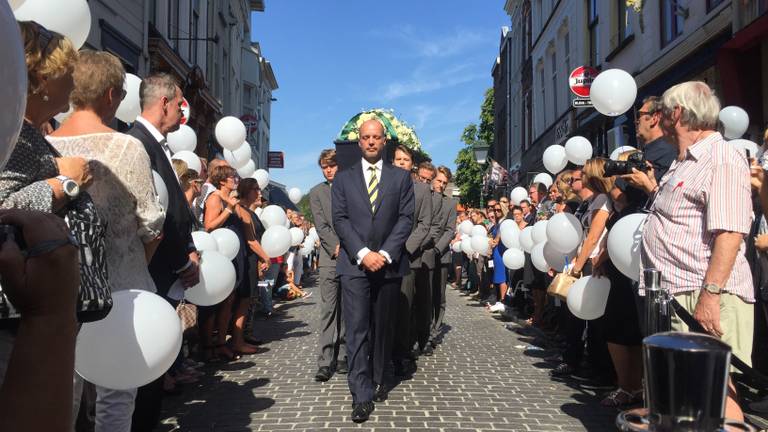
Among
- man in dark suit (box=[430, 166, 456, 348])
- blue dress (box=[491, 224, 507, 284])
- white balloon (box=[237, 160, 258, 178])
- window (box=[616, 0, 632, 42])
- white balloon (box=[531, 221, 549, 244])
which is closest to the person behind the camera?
white balloon (box=[531, 221, 549, 244])

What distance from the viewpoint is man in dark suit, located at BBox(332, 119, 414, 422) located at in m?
4.81

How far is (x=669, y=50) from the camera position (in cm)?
1281

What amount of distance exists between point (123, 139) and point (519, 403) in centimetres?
346

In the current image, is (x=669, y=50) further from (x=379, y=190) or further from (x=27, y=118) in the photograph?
(x=27, y=118)

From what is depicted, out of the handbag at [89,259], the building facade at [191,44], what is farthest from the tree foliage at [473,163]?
the handbag at [89,259]

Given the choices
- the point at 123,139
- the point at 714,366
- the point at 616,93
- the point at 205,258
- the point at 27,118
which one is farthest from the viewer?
the point at 616,93

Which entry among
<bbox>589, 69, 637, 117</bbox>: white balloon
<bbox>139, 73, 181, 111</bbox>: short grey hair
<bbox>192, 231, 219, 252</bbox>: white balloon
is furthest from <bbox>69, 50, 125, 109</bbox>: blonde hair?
<bbox>589, 69, 637, 117</bbox>: white balloon

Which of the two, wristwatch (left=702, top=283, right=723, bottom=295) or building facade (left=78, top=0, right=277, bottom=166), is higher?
building facade (left=78, top=0, right=277, bottom=166)

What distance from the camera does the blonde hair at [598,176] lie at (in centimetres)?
485

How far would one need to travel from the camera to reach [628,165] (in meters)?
3.97

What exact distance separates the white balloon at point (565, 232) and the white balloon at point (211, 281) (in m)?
2.84

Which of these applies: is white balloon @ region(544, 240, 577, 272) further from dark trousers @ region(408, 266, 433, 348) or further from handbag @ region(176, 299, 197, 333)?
handbag @ region(176, 299, 197, 333)

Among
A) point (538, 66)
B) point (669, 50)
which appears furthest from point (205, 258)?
point (538, 66)

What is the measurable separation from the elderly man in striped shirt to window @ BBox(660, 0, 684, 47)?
34.6 feet
